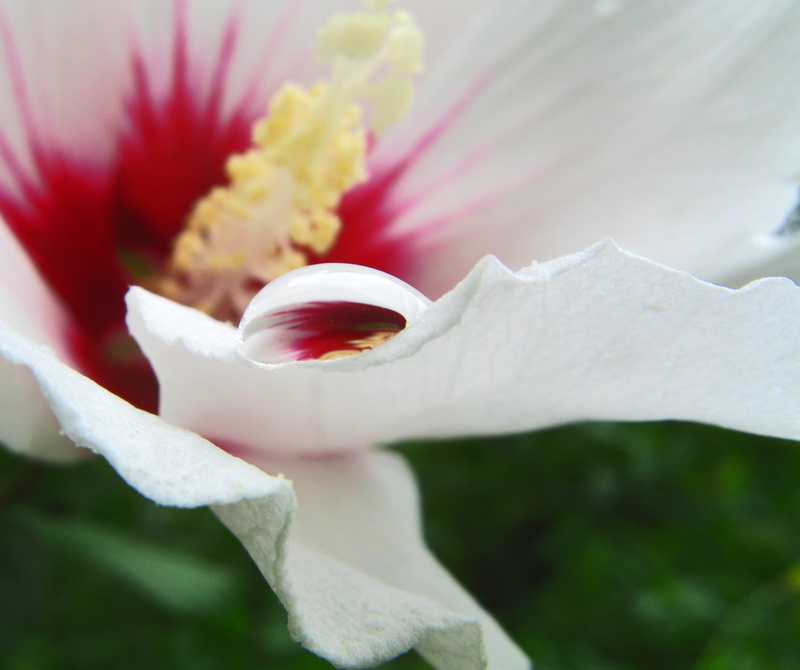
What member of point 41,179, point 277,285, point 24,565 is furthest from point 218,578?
point 277,285

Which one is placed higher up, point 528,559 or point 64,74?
point 64,74

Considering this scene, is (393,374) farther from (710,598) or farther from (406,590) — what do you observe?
(710,598)

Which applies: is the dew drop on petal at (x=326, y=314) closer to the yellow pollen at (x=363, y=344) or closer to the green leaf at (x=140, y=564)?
the yellow pollen at (x=363, y=344)

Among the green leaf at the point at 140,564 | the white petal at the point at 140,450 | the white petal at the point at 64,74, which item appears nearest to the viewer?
the white petal at the point at 140,450

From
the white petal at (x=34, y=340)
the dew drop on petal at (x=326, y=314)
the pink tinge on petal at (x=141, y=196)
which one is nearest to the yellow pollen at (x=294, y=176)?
the pink tinge on petal at (x=141, y=196)

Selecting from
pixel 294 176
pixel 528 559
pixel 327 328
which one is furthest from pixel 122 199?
pixel 528 559

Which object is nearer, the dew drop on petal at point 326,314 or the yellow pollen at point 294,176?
the dew drop on petal at point 326,314

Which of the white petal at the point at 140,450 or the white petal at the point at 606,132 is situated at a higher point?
the white petal at the point at 606,132

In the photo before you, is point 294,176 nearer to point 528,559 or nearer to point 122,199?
point 122,199
